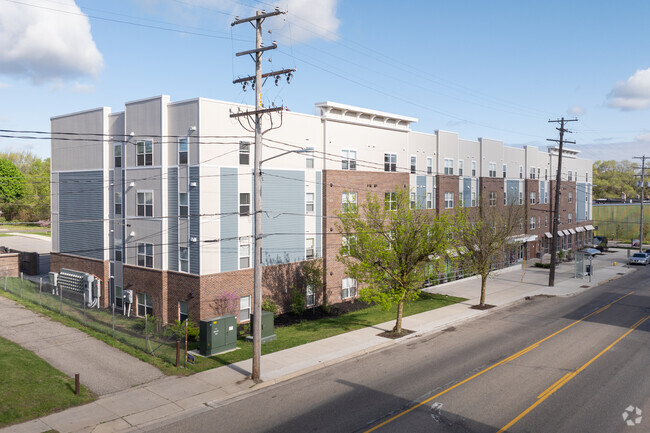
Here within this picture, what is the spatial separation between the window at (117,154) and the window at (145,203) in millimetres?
3052

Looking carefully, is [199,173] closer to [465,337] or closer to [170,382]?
[170,382]

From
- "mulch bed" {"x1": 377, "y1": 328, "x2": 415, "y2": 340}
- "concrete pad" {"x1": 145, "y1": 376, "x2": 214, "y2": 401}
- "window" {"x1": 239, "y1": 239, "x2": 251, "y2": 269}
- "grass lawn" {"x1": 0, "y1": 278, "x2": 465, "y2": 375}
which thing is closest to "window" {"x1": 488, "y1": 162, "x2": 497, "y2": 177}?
"grass lawn" {"x1": 0, "y1": 278, "x2": 465, "y2": 375}

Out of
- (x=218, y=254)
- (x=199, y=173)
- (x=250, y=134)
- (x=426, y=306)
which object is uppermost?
(x=250, y=134)

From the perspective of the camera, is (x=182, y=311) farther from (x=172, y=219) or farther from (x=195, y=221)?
(x=172, y=219)

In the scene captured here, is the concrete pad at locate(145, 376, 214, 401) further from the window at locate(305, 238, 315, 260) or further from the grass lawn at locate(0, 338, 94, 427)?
the window at locate(305, 238, 315, 260)

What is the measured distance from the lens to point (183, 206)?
2744 cm

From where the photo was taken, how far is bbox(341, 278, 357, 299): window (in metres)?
34.5

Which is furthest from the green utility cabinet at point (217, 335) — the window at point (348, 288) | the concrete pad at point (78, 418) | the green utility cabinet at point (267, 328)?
the window at point (348, 288)

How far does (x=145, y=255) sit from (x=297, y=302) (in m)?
9.43

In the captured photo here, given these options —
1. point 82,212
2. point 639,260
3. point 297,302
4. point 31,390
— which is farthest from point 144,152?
point 639,260

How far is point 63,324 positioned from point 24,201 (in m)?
78.9

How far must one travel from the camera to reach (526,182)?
59.8m

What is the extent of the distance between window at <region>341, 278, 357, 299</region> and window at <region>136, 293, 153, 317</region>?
12.5 metres

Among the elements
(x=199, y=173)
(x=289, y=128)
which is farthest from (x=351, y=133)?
(x=199, y=173)
